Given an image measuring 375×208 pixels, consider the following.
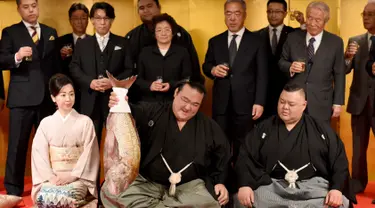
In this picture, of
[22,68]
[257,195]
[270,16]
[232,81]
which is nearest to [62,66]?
[22,68]

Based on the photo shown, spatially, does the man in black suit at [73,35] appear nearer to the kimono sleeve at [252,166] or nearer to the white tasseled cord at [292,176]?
the kimono sleeve at [252,166]

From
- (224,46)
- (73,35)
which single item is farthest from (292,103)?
(73,35)

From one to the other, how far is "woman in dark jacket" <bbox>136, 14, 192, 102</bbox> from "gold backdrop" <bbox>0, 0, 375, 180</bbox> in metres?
1.03

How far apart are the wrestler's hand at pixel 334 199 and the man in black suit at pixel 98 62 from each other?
196cm

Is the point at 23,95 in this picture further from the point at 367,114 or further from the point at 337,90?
the point at 367,114

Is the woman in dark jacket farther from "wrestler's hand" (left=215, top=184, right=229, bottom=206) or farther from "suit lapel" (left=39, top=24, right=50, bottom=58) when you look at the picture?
"wrestler's hand" (left=215, top=184, right=229, bottom=206)

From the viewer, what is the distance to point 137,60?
520 centimetres

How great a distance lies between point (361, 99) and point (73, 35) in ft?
8.78

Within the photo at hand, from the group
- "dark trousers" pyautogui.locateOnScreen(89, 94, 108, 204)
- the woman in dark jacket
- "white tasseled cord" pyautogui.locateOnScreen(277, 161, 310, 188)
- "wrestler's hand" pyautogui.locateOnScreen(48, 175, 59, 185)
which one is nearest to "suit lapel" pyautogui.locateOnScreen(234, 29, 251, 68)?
the woman in dark jacket

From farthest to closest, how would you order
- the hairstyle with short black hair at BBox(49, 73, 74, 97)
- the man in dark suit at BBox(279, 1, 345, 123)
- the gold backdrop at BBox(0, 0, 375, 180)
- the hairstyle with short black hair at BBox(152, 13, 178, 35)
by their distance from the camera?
the gold backdrop at BBox(0, 0, 375, 180) < the hairstyle with short black hair at BBox(152, 13, 178, 35) < the man in dark suit at BBox(279, 1, 345, 123) < the hairstyle with short black hair at BBox(49, 73, 74, 97)

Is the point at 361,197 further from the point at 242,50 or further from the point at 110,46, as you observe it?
the point at 110,46

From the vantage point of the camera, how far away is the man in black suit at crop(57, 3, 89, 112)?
5.41 metres

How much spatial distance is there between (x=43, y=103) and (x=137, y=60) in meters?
0.90

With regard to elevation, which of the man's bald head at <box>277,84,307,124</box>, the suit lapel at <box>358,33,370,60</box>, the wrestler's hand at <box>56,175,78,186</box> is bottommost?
the wrestler's hand at <box>56,175,78,186</box>
